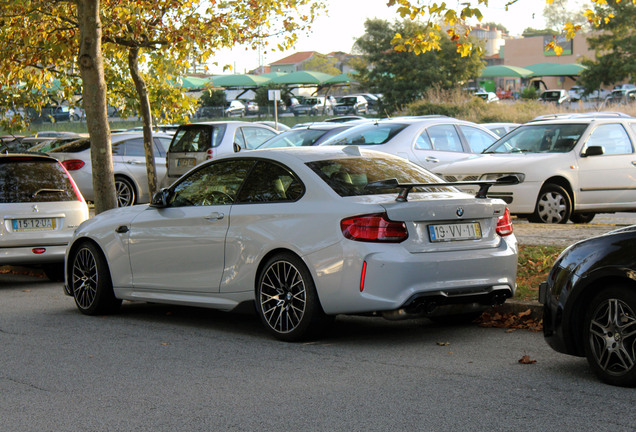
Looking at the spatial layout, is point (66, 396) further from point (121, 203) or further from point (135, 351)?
point (121, 203)

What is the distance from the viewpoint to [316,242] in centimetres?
722

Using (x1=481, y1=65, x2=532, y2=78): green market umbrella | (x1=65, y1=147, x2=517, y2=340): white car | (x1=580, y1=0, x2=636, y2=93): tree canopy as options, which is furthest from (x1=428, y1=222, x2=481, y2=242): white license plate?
(x1=481, y1=65, x2=532, y2=78): green market umbrella

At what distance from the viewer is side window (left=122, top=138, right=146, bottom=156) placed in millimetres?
20594

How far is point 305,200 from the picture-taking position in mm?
7523

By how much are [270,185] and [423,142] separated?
25.7 feet

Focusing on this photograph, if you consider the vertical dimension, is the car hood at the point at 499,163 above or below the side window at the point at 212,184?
below

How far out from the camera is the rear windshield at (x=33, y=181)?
451 inches

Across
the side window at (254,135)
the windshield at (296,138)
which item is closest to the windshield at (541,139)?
the windshield at (296,138)

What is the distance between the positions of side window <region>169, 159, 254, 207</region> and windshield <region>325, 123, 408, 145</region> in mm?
6944

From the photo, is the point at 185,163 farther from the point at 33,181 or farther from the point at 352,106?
the point at 352,106

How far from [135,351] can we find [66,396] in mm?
1448

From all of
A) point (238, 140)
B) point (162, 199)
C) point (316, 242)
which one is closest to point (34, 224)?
point (162, 199)

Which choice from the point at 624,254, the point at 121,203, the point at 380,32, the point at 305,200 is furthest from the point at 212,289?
the point at 380,32

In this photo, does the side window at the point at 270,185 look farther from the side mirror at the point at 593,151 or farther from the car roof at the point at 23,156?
the side mirror at the point at 593,151
